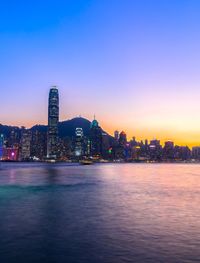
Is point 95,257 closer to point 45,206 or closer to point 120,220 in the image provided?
point 120,220

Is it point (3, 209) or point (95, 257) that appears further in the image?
point (3, 209)

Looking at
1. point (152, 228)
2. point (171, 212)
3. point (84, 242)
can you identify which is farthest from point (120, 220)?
point (84, 242)

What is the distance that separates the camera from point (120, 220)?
3950 cm

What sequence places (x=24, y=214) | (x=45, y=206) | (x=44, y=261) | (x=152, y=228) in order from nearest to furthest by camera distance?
1. (x=44, y=261)
2. (x=152, y=228)
3. (x=24, y=214)
4. (x=45, y=206)

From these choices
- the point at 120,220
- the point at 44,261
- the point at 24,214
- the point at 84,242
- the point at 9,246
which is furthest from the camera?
the point at 24,214

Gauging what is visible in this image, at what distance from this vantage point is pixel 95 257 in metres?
23.9

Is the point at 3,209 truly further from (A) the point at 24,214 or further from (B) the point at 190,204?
(B) the point at 190,204

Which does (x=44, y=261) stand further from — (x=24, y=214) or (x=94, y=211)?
(x=94, y=211)

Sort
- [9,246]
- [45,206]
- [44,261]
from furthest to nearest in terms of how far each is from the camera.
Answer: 1. [45,206]
2. [9,246]
3. [44,261]

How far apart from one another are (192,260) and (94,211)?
24.3 m

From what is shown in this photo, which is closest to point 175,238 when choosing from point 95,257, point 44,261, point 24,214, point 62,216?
point 95,257

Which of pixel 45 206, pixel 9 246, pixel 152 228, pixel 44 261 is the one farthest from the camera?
pixel 45 206

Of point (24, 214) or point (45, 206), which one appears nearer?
point (24, 214)

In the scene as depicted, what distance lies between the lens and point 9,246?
26.5 meters
